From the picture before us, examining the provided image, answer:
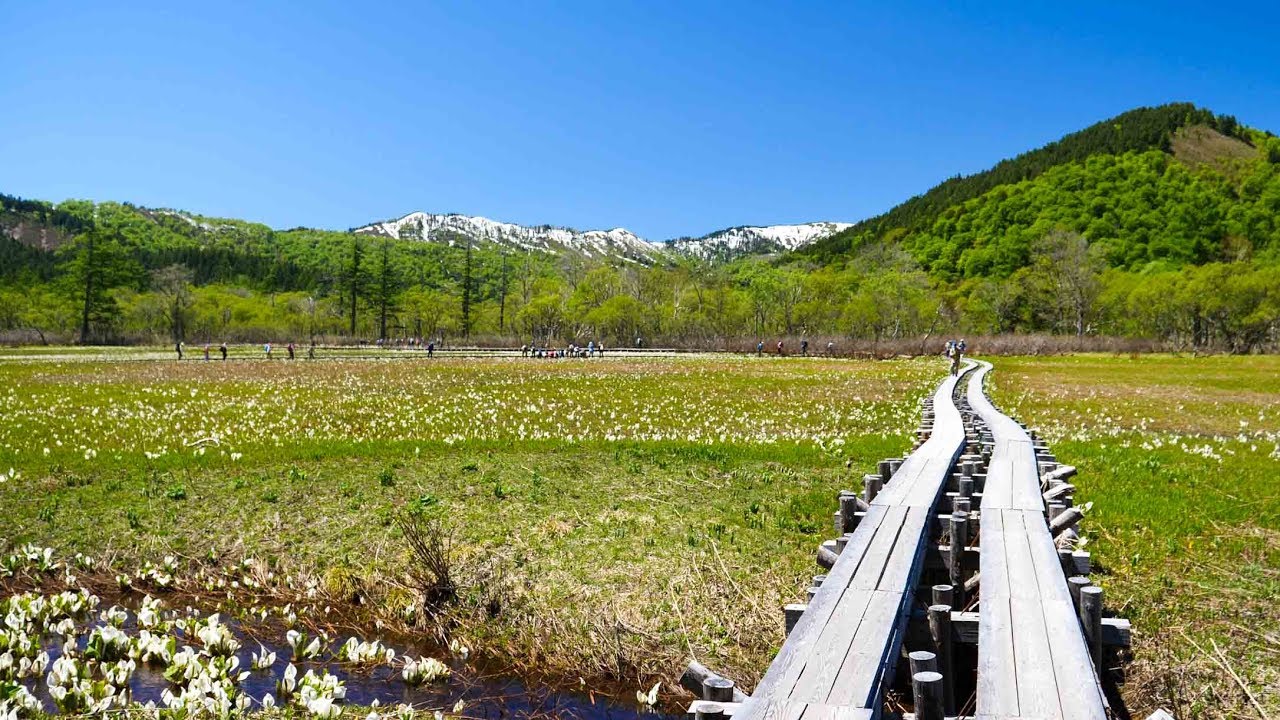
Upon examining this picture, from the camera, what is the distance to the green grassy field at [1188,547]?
17.5ft

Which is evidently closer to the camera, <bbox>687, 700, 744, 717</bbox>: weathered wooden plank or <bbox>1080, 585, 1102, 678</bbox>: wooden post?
<bbox>687, 700, 744, 717</bbox>: weathered wooden plank

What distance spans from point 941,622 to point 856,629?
3.22 feet

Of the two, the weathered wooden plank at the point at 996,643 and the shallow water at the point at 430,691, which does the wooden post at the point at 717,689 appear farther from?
the shallow water at the point at 430,691

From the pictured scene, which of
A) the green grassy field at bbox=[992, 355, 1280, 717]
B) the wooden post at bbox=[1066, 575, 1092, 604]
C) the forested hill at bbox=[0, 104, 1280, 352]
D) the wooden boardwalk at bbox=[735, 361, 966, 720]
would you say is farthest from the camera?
the forested hill at bbox=[0, 104, 1280, 352]

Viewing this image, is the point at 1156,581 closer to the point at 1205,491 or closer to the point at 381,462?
the point at 1205,491

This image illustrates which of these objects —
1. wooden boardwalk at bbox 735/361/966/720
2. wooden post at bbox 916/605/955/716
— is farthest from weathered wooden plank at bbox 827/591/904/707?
wooden post at bbox 916/605/955/716

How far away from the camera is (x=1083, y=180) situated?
157875 mm

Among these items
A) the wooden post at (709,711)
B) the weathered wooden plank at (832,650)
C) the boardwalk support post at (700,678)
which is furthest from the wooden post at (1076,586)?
the wooden post at (709,711)

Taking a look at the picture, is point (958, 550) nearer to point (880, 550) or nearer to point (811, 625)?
point (880, 550)

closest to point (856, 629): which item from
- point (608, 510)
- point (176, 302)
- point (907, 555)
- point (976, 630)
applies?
point (976, 630)

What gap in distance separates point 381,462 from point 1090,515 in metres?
11.2

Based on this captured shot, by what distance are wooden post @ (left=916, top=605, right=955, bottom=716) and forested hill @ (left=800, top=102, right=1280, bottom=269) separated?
155 metres

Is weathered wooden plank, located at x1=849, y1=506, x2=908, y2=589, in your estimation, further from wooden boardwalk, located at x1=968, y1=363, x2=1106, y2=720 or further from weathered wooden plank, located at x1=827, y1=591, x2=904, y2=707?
wooden boardwalk, located at x1=968, y1=363, x2=1106, y2=720

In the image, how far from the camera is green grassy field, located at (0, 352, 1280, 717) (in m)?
6.46
